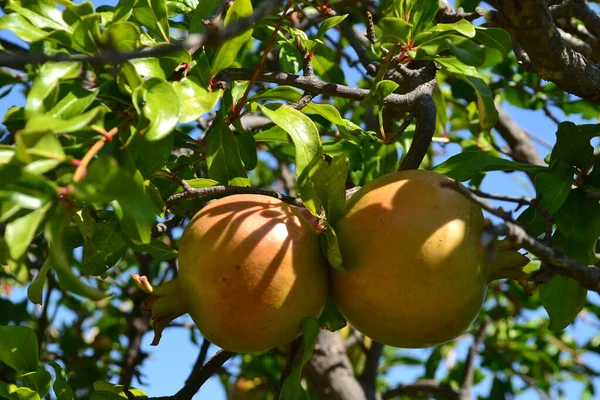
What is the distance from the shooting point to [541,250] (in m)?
1.03

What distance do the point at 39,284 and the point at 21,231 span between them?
0.36m

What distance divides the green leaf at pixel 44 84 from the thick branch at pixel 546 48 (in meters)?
0.79

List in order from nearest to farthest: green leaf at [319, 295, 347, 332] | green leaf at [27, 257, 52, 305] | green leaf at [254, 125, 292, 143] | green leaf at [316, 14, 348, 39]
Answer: green leaf at [27, 257, 52, 305], green leaf at [319, 295, 347, 332], green leaf at [316, 14, 348, 39], green leaf at [254, 125, 292, 143]

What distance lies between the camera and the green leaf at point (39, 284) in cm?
134

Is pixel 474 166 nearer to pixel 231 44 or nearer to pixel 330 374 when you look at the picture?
pixel 231 44

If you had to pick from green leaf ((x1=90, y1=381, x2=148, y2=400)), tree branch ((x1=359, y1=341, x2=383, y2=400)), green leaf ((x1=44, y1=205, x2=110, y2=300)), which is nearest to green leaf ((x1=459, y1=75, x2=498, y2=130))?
green leaf ((x1=44, y1=205, x2=110, y2=300))

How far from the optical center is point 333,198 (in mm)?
1383

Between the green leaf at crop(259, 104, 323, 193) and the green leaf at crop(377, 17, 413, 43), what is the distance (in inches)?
8.4

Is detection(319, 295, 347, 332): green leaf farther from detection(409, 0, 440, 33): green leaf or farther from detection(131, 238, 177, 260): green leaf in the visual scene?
detection(409, 0, 440, 33): green leaf

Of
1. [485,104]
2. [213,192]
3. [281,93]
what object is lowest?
[213,192]

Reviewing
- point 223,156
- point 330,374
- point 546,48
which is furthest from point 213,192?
point 330,374

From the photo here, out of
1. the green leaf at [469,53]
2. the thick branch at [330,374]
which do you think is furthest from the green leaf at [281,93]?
Answer: the thick branch at [330,374]

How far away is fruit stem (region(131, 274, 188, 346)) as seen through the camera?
138 cm

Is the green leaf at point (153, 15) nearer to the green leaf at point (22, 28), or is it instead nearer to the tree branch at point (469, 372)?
the green leaf at point (22, 28)
